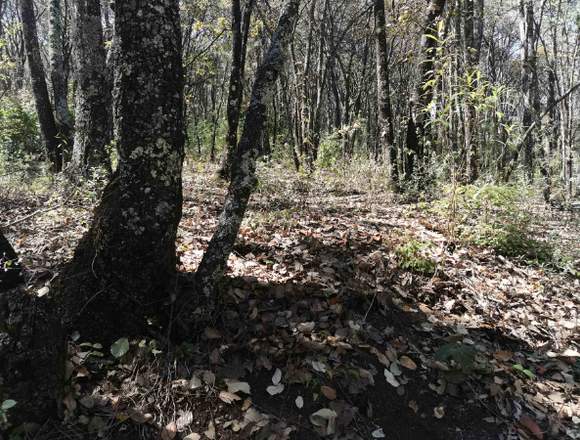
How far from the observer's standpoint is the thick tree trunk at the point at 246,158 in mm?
3082

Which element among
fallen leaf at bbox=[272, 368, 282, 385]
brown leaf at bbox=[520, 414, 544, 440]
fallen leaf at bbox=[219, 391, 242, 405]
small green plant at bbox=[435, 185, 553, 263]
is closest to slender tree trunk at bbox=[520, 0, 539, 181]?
small green plant at bbox=[435, 185, 553, 263]

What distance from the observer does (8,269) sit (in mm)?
2496

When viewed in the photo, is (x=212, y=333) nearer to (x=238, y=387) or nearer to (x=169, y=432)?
(x=238, y=387)

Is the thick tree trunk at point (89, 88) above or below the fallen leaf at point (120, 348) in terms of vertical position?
above

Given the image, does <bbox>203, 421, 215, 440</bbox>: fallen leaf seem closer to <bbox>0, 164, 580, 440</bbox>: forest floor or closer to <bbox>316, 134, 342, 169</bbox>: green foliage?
<bbox>0, 164, 580, 440</bbox>: forest floor

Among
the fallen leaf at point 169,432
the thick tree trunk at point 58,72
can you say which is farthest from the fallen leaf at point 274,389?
the thick tree trunk at point 58,72

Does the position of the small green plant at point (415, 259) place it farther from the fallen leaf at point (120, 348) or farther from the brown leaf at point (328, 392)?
the fallen leaf at point (120, 348)

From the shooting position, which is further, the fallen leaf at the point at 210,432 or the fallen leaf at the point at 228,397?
the fallen leaf at the point at 228,397

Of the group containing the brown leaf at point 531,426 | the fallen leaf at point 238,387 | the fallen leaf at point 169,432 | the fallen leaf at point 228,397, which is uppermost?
the fallen leaf at point 238,387

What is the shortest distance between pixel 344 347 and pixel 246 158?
1.66 m

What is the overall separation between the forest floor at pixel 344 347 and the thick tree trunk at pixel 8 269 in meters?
0.26

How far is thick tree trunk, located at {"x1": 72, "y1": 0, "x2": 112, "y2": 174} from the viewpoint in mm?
6133

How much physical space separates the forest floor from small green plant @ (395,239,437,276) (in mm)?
16

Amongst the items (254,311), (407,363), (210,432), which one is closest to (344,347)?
(407,363)
